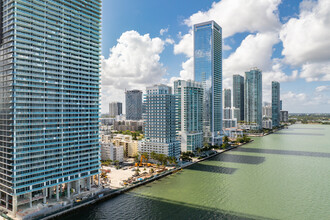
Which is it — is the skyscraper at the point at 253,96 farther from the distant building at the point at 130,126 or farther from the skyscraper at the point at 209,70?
the distant building at the point at 130,126

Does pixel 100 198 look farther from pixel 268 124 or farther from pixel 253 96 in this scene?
pixel 268 124

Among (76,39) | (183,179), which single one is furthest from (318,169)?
Answer: (76,39)

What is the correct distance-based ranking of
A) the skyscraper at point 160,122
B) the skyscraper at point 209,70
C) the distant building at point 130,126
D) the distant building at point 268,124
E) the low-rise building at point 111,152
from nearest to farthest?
the low-rise building at point 111,152
the skyscraper at point 160,122
the skyscraper at point 209,70
the distant building at point 130,126
the distant building at point 268,124

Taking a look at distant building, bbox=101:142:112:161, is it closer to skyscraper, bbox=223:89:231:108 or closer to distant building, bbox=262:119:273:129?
skyscraper, bbox=223:89:231:108

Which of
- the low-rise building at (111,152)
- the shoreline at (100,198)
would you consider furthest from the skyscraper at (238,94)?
the shoreline at (100,198)

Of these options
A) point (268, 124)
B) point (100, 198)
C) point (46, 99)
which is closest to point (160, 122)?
point (100, 198)

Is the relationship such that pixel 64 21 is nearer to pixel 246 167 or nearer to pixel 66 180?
pixel 66 180

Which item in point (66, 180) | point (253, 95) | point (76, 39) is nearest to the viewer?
point (66, 180)
